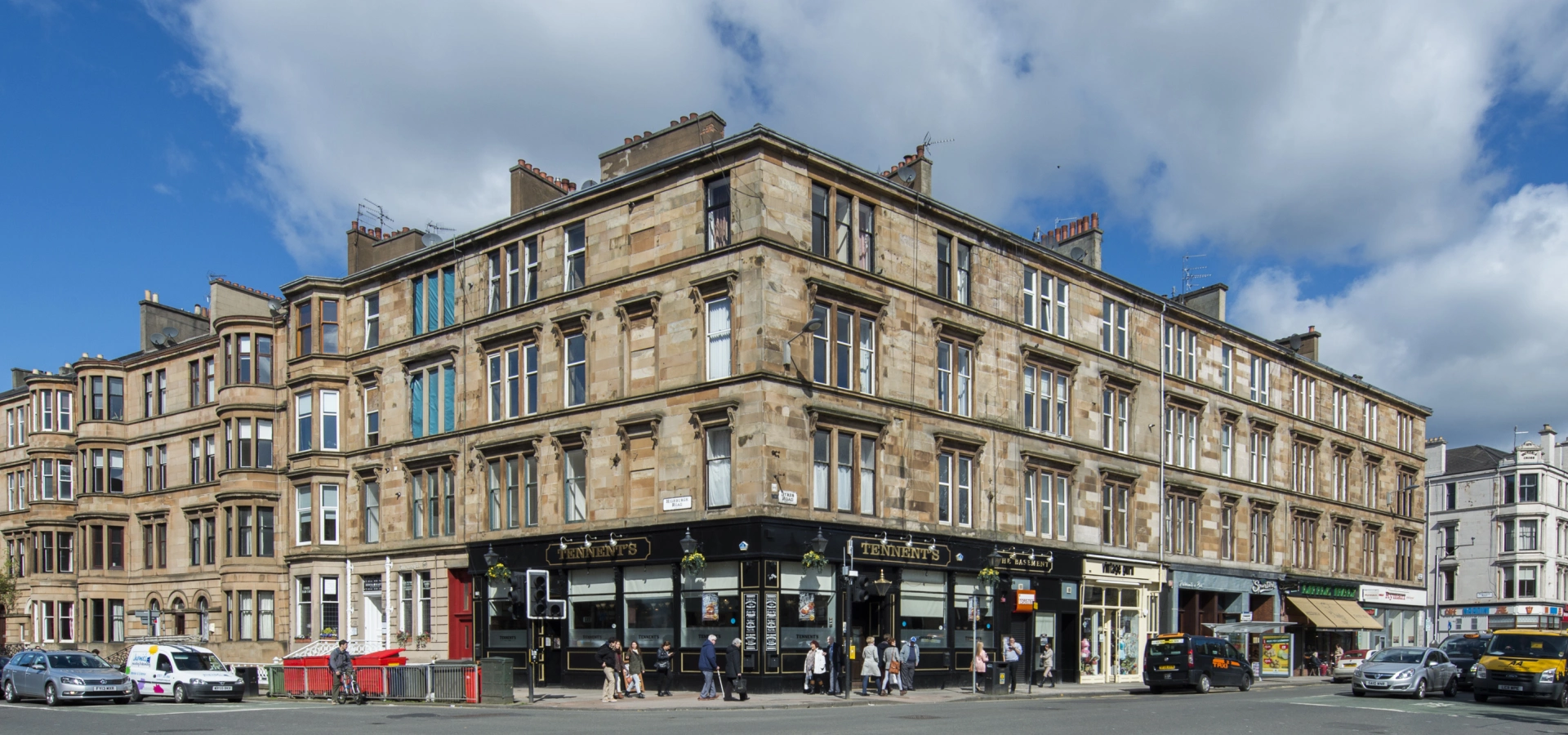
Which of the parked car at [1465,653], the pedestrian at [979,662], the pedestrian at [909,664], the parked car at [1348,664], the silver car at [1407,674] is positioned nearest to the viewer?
the silver car at [1407,674]

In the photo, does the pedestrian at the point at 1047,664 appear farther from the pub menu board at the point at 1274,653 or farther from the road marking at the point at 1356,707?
the road marking at the point at 1356,707

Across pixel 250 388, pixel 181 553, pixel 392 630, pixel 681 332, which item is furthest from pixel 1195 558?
pixel 181 553

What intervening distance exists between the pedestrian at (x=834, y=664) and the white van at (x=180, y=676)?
15.0 meters

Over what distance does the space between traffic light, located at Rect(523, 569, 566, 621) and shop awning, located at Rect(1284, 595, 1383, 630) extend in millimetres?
36127

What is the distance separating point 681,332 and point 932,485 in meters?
8.66

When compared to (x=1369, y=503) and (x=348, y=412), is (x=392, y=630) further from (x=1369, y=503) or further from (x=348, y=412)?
(x=1369, y=503)

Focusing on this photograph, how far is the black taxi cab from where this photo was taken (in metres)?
34.5

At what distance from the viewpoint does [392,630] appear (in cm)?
4028

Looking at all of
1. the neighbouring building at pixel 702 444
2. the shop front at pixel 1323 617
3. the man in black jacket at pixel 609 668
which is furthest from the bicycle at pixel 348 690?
the shop front at pixel 1323 617

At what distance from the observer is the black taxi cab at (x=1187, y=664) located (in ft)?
113

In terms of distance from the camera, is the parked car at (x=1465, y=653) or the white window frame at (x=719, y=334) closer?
the white window frame at (x=719, y=334)

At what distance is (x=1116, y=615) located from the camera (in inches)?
1674

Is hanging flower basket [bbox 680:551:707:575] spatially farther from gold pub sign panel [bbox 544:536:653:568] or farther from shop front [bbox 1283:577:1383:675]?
shop front [bbox 1283:577:1383:675]

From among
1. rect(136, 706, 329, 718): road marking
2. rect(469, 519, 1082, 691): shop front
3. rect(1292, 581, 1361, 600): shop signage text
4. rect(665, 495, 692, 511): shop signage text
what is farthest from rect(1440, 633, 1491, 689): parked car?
rect(136, 706, 329, 718): road marking
